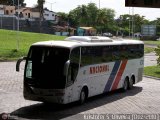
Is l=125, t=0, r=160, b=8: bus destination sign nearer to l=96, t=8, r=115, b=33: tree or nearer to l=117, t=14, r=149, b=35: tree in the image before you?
l=96, t=8, r=115, b=33: tree

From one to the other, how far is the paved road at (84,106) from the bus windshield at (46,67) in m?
1.05

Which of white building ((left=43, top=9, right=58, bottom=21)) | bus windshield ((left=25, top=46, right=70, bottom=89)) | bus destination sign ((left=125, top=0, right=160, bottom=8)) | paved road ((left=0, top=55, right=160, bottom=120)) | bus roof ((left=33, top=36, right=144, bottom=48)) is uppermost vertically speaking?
white building ((left=43, top=9, right=58, bottom=21))

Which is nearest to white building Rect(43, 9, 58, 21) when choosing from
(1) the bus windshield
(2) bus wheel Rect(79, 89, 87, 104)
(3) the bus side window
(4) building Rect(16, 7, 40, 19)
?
(4) building Rect(16, 7, 40, 19)

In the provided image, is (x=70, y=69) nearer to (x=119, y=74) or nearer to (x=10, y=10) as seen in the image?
(x=119, y=74)

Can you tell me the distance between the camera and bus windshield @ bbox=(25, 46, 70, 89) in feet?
55.8

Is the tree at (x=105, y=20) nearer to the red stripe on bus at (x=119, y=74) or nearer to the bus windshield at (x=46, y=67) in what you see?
the red stripe on bus at (x=119, y=74)

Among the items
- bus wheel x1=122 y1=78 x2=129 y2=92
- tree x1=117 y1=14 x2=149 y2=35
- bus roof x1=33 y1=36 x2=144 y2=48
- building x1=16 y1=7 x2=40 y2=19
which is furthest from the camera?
tree x1=117 y1=14 x2=149 y2=35

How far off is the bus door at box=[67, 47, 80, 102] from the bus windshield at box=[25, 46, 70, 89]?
1.14ft

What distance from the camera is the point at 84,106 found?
18297 mm

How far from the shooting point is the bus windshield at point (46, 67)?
55.8 feet

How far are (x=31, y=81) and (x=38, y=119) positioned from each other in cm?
266

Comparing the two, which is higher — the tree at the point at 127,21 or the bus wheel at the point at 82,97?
the tree at the point at 127,21

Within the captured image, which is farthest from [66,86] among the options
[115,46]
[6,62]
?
[6,62]

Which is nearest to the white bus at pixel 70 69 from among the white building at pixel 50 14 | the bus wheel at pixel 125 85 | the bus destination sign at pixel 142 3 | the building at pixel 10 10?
the bus wheel at pixel 125 85
